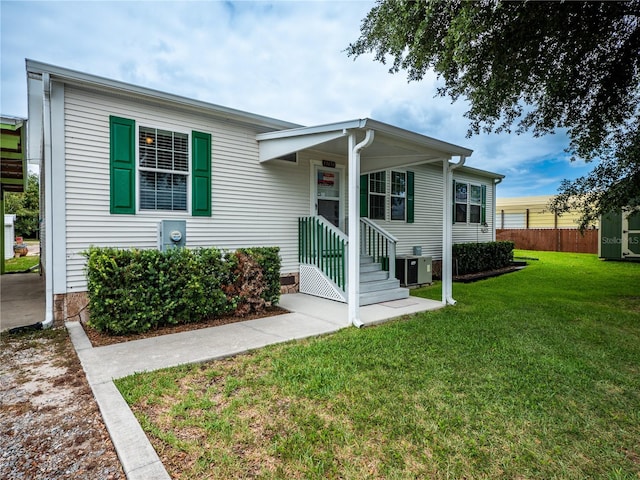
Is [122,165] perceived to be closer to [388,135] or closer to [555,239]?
[388,135]

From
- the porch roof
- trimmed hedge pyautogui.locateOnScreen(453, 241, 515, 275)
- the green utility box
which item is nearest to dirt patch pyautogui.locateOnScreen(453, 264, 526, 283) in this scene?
trimmed hedge pyautogui.locateOnScreen(453, 241, 515, 275)

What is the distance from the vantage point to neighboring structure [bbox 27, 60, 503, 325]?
462 centimetres

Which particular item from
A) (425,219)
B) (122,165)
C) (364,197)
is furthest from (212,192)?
(425,219)

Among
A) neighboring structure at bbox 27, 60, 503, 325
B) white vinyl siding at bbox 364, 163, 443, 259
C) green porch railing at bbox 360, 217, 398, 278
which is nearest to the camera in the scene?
neighboring structure at bbox 27, 60, 503, 325

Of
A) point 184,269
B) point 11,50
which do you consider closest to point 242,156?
point 184,269

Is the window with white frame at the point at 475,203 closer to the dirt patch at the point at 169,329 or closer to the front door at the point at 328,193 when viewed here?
the front door at the point at 328,193

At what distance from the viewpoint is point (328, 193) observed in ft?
24.7

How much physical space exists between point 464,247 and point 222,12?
8.78m

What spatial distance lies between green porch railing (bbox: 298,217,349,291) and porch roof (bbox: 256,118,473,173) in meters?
1.44

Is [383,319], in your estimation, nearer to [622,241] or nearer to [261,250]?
[261,250]

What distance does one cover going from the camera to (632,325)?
4.96 meters

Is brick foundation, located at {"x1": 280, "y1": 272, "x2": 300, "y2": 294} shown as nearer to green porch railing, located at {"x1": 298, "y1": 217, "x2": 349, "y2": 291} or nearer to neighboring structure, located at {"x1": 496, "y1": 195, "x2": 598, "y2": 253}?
green porch railing, located at {"x1": 298, "y1": 217, "x2": 349, "y2": 291}

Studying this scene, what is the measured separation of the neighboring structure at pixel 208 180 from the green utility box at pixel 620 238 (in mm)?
11470

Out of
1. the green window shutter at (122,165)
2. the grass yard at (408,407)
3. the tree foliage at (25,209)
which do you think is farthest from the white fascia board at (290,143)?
the tree foliage at (25,209)
